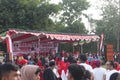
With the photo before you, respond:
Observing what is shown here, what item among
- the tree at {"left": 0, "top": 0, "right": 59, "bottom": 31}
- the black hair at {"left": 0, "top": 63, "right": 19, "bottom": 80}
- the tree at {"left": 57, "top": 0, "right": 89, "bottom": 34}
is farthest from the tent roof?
the tree at {"left": 57, "top": 0, "right": 89, "bottom": 34}

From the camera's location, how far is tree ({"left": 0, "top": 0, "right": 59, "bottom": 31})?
27.2m

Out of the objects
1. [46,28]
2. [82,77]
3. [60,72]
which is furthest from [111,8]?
[82,77]

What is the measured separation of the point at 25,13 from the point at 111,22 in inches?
579

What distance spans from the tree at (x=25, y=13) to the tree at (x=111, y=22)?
11804 millimetres

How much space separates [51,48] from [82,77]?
17045 mm

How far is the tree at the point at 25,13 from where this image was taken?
89.2ft

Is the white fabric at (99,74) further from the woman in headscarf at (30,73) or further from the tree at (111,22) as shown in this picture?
the tree at (111,22)

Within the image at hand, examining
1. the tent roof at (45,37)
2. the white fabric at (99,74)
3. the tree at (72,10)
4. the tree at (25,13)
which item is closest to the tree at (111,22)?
the tree at (72,10)

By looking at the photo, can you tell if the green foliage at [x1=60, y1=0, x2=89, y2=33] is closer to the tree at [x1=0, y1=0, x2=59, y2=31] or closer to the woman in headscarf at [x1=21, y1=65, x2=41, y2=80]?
the tree at [x1=0, y1=0, x2=59, y2=31]

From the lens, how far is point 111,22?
39094 millimetres

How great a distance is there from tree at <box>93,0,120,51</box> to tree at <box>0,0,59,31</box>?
1180 centimetres

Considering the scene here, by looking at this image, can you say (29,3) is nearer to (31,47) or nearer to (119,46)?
(31,47)

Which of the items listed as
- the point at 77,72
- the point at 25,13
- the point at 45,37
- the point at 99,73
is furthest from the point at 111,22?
the point at 77,72

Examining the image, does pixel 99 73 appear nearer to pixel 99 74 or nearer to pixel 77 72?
pixel 99 74
